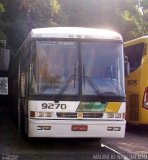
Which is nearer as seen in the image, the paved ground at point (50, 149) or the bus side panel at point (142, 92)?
the paved ground at point (50, 149)

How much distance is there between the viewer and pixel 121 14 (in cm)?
2711

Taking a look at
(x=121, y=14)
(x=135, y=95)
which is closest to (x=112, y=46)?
(x=135, y=95)

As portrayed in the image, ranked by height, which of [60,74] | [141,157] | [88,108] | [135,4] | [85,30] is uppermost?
[135,4]

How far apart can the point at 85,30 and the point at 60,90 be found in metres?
1.74

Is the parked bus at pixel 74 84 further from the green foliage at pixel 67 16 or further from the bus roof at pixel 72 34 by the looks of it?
the green foliage at pixel 67 16

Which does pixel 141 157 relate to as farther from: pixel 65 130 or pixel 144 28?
pixel 144 28

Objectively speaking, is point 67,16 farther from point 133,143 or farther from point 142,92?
point 133,143

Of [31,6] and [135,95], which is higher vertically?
[31,6]

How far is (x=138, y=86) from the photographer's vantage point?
1446 cm

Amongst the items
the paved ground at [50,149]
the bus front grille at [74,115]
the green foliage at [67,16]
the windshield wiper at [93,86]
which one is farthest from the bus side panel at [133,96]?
the green foliage at [67,16]

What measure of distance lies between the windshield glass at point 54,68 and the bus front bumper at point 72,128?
71 cm

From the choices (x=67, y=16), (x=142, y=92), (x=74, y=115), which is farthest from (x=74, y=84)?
(x=67, y=16)

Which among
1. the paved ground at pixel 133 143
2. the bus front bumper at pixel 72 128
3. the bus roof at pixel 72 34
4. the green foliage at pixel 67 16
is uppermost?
the green foliage at pixel 67 16

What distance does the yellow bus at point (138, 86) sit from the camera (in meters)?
14.2
